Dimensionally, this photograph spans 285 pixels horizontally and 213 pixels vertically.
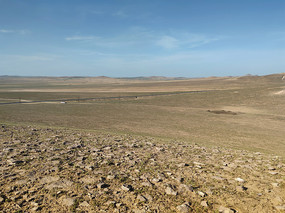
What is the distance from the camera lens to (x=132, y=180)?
6086 millimetres

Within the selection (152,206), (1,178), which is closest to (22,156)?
(1,178)

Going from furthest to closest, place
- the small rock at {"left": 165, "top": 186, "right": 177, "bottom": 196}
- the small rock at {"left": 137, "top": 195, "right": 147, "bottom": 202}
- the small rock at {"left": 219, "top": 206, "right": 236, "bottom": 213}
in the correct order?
the small rock at {"left": 165, "top": 186, "right": 177, "bottom": 196} < the small rock at {"left": 137, "top": 195, "right": 147, "bottom": 202} < the small rock at {"left": 219, "top": 206, "right": 236, "bottom": 213}

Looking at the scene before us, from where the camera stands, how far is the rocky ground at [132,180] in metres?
4.80

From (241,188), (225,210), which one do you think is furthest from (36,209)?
(241,188)

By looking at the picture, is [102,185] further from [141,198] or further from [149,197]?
[149,197]

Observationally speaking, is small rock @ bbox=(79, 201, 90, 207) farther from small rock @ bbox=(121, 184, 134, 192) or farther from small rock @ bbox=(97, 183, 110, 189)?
small rock @ bbox=(121, 184, 134, 192)

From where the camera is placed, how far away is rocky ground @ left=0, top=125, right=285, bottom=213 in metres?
4.80

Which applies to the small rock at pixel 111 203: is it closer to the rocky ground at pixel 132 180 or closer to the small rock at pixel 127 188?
the rocky ground at pixel 132 180

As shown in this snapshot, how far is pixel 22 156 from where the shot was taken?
7559 millimetres

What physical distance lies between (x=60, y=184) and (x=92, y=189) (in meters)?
0.94

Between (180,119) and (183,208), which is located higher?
(183,208)

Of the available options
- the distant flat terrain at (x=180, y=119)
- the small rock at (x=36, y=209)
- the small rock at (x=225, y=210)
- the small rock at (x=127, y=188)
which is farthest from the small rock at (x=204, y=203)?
the distant flat terrain at (x=180, y=119)

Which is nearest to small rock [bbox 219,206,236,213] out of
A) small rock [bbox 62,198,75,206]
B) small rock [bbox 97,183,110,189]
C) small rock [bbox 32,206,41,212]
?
small rock [bbox 97,183,110,189]

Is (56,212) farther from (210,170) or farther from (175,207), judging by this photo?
(210,170)
